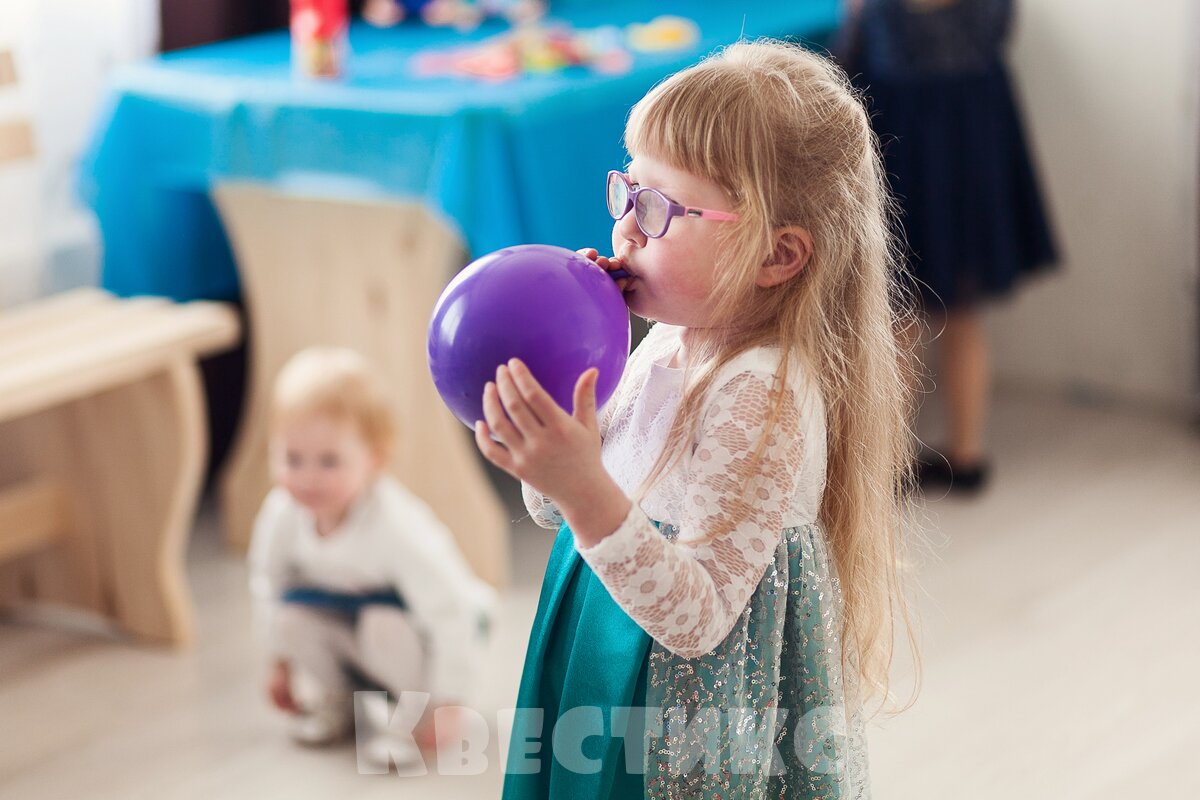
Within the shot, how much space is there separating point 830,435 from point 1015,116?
6.34 feet

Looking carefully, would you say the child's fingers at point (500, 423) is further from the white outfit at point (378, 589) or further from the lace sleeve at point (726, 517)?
the white outfit at point (378, 589)

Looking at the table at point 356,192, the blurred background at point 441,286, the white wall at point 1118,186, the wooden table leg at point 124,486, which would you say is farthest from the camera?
the white wall at point 1118,186

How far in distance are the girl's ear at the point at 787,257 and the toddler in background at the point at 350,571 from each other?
1085 mm

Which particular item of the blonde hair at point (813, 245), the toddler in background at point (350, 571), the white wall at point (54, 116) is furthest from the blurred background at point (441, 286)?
the blonde hair at point (813, 245)

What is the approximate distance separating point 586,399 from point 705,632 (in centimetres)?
17

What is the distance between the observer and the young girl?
901 millimetres

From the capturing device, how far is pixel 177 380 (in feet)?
7.41

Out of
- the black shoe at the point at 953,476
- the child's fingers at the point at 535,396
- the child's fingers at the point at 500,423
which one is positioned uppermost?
the child's fingers at the point at 535,396

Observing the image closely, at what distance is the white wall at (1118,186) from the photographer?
299cm

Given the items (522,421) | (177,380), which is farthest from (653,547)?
(177,380)

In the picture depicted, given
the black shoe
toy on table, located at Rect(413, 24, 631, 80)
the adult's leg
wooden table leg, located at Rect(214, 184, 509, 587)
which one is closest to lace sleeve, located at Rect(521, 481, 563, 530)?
wooden table leg, located at Rect(214, 184, 509, 587)

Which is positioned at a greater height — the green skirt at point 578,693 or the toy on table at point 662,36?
the toy on table at point 662,36

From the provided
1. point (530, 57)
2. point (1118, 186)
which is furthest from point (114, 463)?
point (1118, 186)

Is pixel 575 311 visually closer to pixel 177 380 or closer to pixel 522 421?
pixel 522 421
